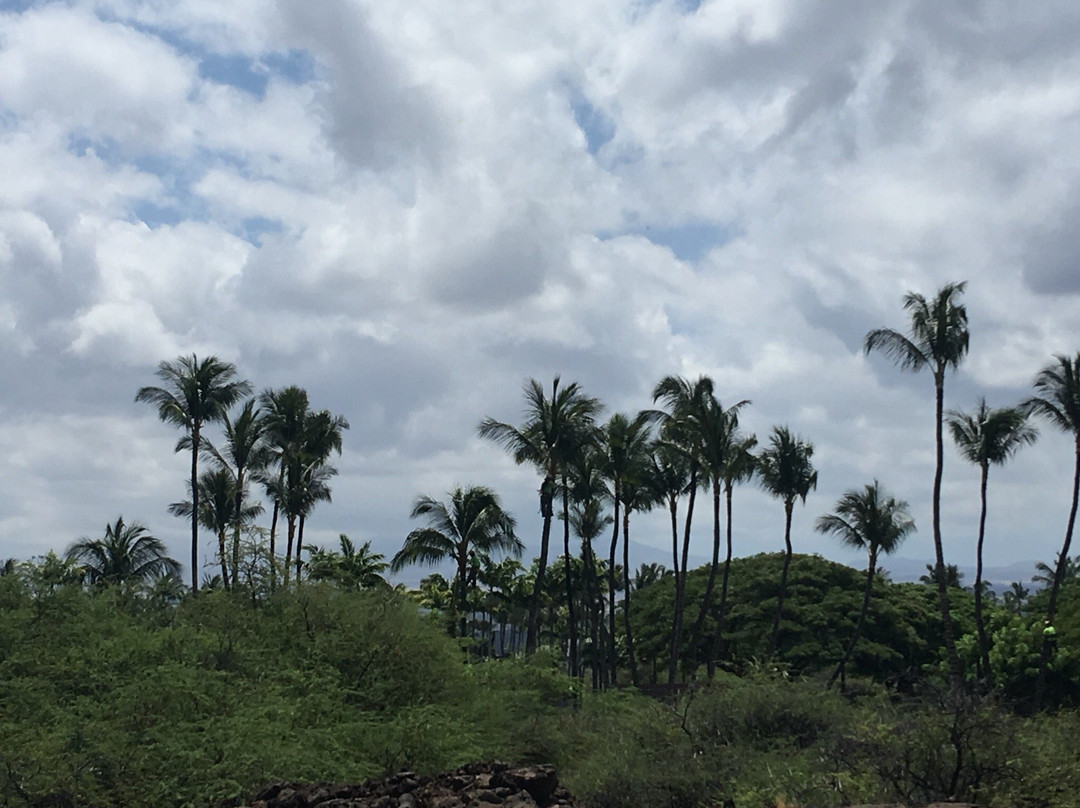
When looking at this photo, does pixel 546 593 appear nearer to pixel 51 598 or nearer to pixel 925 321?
pixel 925 321

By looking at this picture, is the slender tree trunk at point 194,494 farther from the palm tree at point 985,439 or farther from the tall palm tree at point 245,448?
the palm tree at point 985,439

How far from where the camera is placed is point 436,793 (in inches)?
654

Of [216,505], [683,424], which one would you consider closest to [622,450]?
[683,424]

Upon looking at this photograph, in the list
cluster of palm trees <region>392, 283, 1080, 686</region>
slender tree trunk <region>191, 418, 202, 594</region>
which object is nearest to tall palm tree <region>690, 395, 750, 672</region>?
cluster of palm trees <region>392, 283, 1080, 686</region>

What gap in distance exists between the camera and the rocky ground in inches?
625

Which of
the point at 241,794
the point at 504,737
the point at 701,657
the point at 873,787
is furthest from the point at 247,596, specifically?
the point at 701,657

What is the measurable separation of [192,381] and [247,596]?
2032 centimetres

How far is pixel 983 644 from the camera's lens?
44656 millimetres

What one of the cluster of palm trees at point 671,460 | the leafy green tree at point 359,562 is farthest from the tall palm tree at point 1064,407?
the leafy green tree at point 359,562

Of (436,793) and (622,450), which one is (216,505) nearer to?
(622,450)

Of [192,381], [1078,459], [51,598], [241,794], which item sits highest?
[192,381]

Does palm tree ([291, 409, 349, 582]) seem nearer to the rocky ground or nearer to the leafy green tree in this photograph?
the leafy green tree

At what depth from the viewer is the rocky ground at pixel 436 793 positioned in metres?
15.9

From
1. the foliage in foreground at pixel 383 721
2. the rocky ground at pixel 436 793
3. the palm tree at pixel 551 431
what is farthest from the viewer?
the palm tree at pixel 551 431
